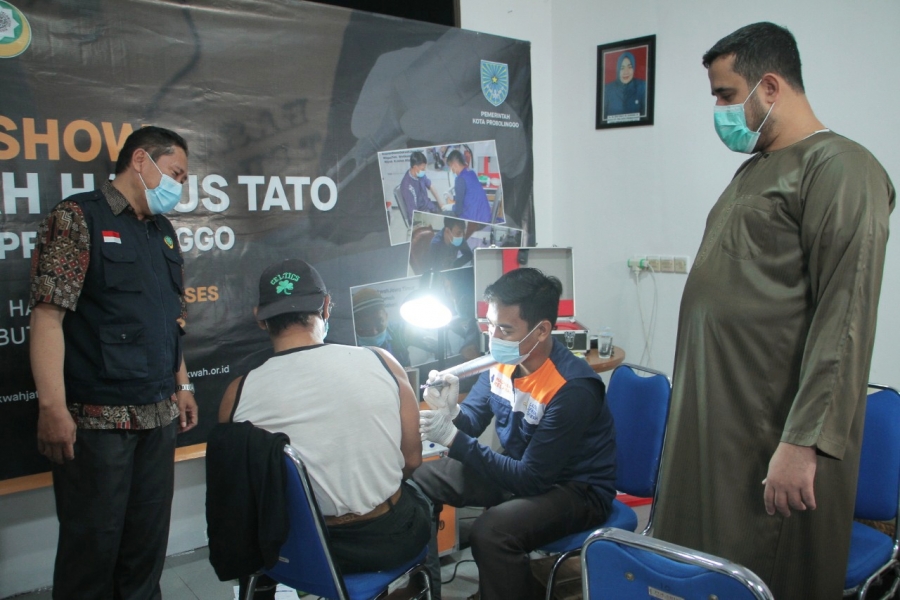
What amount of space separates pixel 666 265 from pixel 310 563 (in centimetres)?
259

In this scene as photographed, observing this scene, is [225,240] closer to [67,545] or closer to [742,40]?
[67,545]

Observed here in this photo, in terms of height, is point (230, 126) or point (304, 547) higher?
point (230, 126)

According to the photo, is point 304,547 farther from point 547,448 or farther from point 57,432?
point 57,432

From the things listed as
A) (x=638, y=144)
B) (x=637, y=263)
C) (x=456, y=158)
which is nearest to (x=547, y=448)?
(x=456, y=158)

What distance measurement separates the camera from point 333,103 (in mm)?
2773

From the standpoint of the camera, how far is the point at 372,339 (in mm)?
2971

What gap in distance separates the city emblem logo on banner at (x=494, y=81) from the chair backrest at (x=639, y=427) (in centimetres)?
186

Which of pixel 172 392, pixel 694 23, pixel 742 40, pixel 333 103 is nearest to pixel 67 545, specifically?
pixel 172 392

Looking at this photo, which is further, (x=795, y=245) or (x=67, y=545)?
(x=67, y=545)

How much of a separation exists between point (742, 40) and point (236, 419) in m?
1.35

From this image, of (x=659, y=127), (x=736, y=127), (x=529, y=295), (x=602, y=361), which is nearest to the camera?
(x=736, y=127)

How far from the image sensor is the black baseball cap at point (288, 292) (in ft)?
5.06

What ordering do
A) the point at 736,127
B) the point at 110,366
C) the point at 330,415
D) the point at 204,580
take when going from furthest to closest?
1. the point at 204,580
2. the point at 110,366
3. the point at 330,415
4. the point at 736,127

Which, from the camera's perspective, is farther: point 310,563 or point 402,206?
point 402,206
